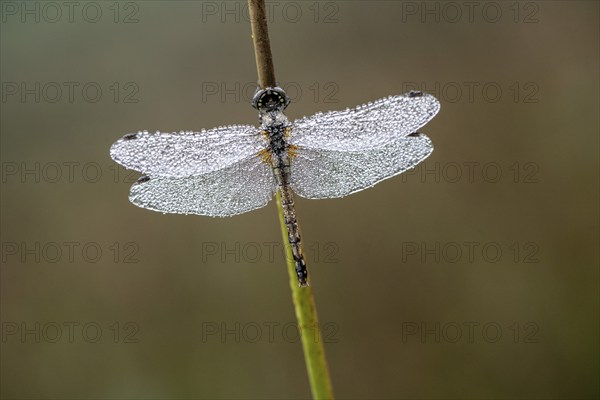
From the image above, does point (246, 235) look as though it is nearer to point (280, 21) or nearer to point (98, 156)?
point (98, 156)

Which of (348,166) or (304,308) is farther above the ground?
(348,166)

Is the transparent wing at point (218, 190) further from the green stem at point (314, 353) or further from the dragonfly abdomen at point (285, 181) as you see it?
the green stem at point (314, 353)

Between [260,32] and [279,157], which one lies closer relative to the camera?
[260,32]

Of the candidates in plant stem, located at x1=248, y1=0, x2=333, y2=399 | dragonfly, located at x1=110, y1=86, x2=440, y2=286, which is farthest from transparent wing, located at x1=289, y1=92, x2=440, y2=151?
plant stem, located at x1=248, y1=0, x2=333, y2=399

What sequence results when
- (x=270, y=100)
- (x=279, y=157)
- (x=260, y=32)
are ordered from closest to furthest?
(x=260, y=32) < (x=270, y=100) < (x=279, y=157)

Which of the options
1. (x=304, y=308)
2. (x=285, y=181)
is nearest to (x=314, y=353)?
(x=304, y=308)

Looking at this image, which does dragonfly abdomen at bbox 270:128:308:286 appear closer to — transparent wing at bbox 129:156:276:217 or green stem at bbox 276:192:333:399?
transparent wing at bbox 129:156:276:217

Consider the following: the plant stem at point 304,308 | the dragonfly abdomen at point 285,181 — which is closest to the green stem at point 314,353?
the plant stem at point 304,308

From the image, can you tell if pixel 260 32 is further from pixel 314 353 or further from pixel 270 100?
pixel 314 353
